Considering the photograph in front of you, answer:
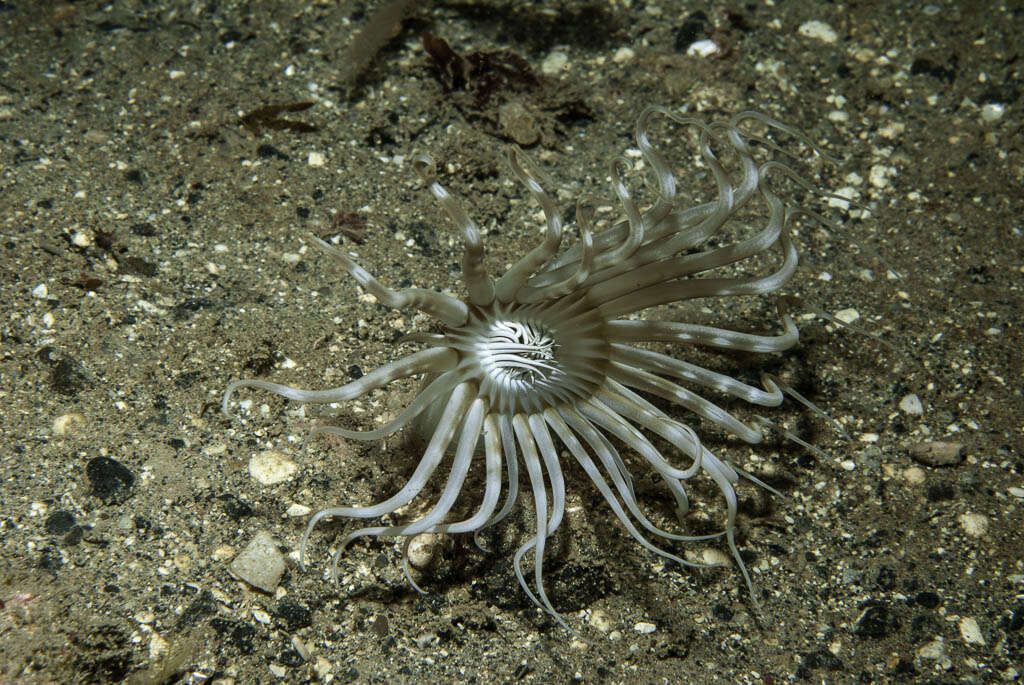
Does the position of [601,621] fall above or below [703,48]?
below

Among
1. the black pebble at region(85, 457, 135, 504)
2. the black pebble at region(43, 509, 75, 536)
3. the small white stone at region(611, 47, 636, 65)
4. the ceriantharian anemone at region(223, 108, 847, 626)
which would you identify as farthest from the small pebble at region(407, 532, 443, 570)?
the small white stone at region(611, 47, 636, 65)

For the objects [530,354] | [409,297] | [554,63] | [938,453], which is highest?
[554,63]

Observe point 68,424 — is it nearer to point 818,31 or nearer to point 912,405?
point 912,405

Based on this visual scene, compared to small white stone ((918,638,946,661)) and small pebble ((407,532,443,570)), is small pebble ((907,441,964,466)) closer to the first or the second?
small white stone ((918,638,946,661))

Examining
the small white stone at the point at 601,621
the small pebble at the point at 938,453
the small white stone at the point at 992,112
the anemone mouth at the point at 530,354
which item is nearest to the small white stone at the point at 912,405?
the small pebble at the point at 938,453

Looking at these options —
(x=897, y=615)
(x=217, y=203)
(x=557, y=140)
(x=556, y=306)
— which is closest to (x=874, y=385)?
(x=897, y=615)

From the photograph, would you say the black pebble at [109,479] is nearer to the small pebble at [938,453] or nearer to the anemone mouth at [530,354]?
the anemone mouth at [530,354]

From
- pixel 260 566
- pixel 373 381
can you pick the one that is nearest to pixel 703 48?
pixel 373 381
